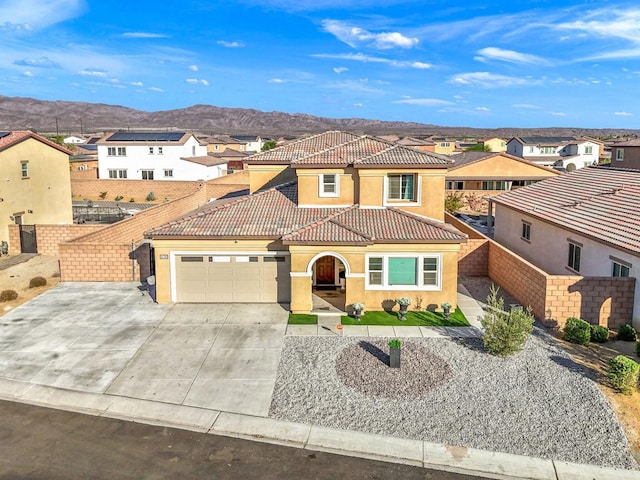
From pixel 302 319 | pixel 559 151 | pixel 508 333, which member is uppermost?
pixel 559 151

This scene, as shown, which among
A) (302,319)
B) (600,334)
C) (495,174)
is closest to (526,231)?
(600,334)

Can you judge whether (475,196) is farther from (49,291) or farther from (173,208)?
A: (49,291)

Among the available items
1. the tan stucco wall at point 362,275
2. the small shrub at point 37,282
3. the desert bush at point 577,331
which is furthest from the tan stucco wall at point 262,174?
the desert bush at point 577,331

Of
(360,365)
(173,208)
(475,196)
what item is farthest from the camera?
(475,196)

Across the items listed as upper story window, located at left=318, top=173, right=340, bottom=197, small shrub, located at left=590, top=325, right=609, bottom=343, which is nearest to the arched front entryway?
upper story window, located at left=318, top=173, right=340, bottom=197

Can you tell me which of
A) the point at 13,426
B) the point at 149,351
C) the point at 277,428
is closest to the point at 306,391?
the point at 277,428

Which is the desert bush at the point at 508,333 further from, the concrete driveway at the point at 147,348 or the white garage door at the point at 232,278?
the white garage door at the point at 232,278

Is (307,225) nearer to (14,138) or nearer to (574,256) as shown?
(574,256)
